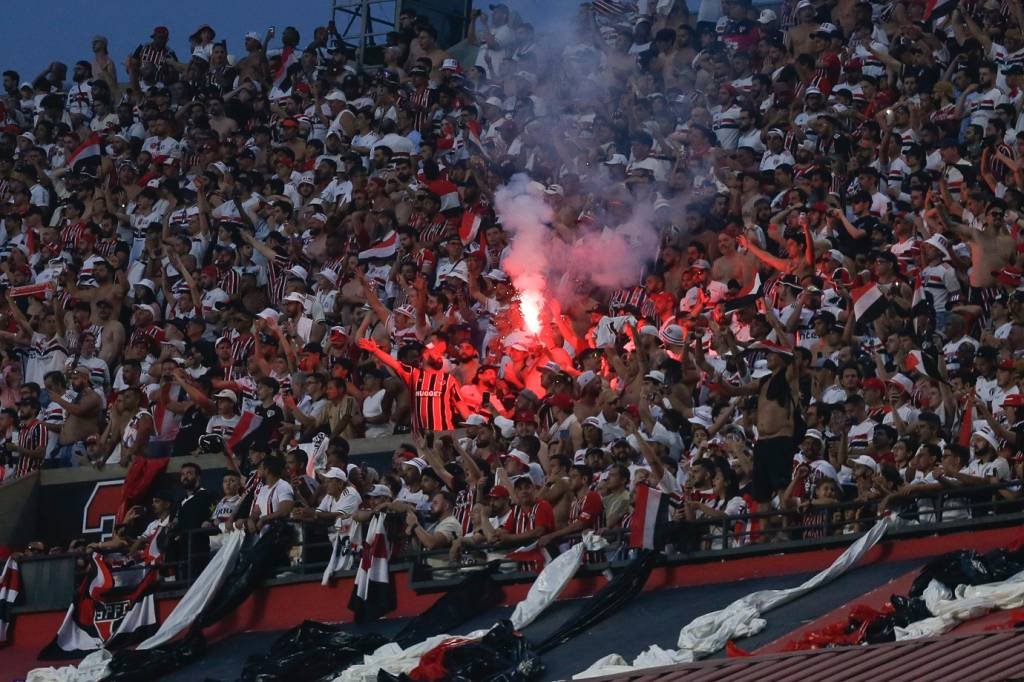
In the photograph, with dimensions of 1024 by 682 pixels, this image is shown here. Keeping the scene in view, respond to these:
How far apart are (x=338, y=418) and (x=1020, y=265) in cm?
619

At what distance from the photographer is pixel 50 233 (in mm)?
24656

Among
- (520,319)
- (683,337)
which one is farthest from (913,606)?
(520,319)

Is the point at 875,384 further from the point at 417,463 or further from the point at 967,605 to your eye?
the point at 417,463

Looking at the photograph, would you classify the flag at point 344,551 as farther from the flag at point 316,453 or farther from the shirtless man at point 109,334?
the shirtless man at point 109,334

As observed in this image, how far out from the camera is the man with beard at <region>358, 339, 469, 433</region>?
18594 mm

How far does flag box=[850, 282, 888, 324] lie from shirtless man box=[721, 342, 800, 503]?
90 centimetres

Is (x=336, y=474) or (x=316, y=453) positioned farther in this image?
(x=316, y=453)

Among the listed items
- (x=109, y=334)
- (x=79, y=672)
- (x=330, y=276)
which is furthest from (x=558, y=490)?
(x=109, y=334)

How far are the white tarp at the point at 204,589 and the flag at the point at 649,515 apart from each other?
3.85 meters

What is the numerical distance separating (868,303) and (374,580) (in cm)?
445

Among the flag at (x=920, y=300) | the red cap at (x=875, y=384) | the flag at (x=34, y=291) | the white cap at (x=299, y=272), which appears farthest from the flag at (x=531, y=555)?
the flag at (x=34, y=291)

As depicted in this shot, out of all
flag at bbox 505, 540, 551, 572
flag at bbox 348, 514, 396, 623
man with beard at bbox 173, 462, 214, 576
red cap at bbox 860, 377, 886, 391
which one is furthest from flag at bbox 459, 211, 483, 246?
red cap at bbox 860, 377, 886, 391

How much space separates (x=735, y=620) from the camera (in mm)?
14125

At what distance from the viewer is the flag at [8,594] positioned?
1895 cm
